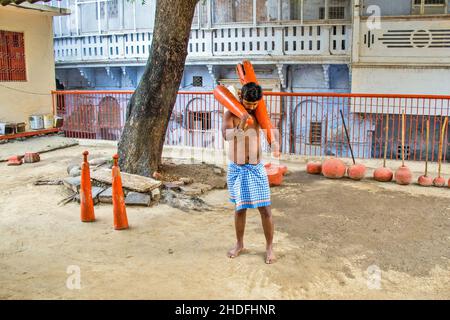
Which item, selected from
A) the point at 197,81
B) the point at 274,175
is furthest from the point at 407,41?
the point at 274,175

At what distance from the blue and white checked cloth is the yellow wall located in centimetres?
1011

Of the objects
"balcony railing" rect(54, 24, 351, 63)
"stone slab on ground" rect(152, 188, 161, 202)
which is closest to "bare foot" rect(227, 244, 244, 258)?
"stone slab on ground" rect(152, 188, 161, 202)

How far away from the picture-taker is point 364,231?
18.6 ft

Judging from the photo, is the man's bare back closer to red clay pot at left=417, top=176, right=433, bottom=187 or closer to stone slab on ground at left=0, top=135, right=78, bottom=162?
red clay pot at left=417, top=176, right=433, bottom=187

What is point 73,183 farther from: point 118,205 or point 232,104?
point 232,104

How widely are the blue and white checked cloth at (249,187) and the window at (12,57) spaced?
1026 cm

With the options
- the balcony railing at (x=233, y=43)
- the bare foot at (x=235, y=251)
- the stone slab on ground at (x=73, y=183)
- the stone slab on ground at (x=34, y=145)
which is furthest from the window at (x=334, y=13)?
the bare foot at (x=235, y=251)

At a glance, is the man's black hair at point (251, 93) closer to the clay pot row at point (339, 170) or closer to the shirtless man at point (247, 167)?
the shirtless man at point (247, 167)

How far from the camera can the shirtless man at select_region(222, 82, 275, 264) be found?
4.59m

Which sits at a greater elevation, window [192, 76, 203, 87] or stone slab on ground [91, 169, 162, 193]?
window [192, 76, 203, 87]

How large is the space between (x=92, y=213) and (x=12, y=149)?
21.5ft

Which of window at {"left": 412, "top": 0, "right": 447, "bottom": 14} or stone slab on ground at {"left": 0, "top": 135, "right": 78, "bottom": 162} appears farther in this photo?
window at {"left": 412, "top": 0, "right": 447, "bottom": 14}

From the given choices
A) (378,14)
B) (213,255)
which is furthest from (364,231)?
(378,14)
